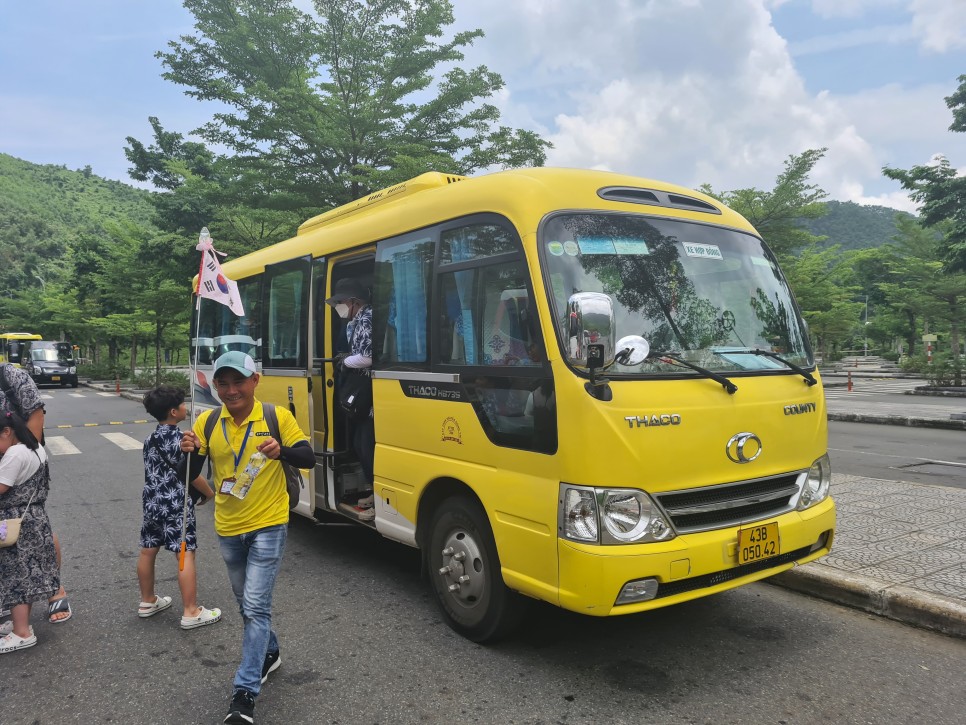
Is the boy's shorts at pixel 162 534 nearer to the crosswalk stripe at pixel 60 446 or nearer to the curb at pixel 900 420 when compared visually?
the crosswalk stripe at pixel 60 446

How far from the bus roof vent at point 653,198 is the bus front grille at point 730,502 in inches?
66.1

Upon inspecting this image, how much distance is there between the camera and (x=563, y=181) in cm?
399

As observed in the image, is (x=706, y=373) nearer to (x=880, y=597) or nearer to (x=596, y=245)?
(x=596, y=245)

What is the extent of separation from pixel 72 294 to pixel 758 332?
4160 centimetres

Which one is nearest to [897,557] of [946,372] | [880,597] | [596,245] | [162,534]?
[880,597]

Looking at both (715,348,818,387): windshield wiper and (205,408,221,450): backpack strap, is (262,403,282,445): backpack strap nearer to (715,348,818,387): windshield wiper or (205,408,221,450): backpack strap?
(205,408,221,450): backpack strap

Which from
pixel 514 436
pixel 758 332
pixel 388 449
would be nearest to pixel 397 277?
pixel 388 449

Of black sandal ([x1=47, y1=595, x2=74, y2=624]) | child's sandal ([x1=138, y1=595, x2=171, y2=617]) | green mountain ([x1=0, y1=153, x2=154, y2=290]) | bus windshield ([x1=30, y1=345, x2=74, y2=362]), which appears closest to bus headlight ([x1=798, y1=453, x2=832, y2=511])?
child's sandal ([x1=138, y1=595, x2=171, y2=617])

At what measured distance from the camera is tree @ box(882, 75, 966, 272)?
62.4 ft

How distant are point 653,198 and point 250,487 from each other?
A: 2.78m

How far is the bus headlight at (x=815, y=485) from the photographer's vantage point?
13.2ft

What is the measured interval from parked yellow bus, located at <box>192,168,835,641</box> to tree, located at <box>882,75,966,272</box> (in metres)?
18.3

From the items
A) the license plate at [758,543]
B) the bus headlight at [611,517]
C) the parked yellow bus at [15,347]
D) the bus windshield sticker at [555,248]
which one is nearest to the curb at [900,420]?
the license plate at [758,543]

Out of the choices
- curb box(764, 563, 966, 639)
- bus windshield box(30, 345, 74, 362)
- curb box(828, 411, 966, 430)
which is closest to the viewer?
curb box(764, 563, 966, 639)
